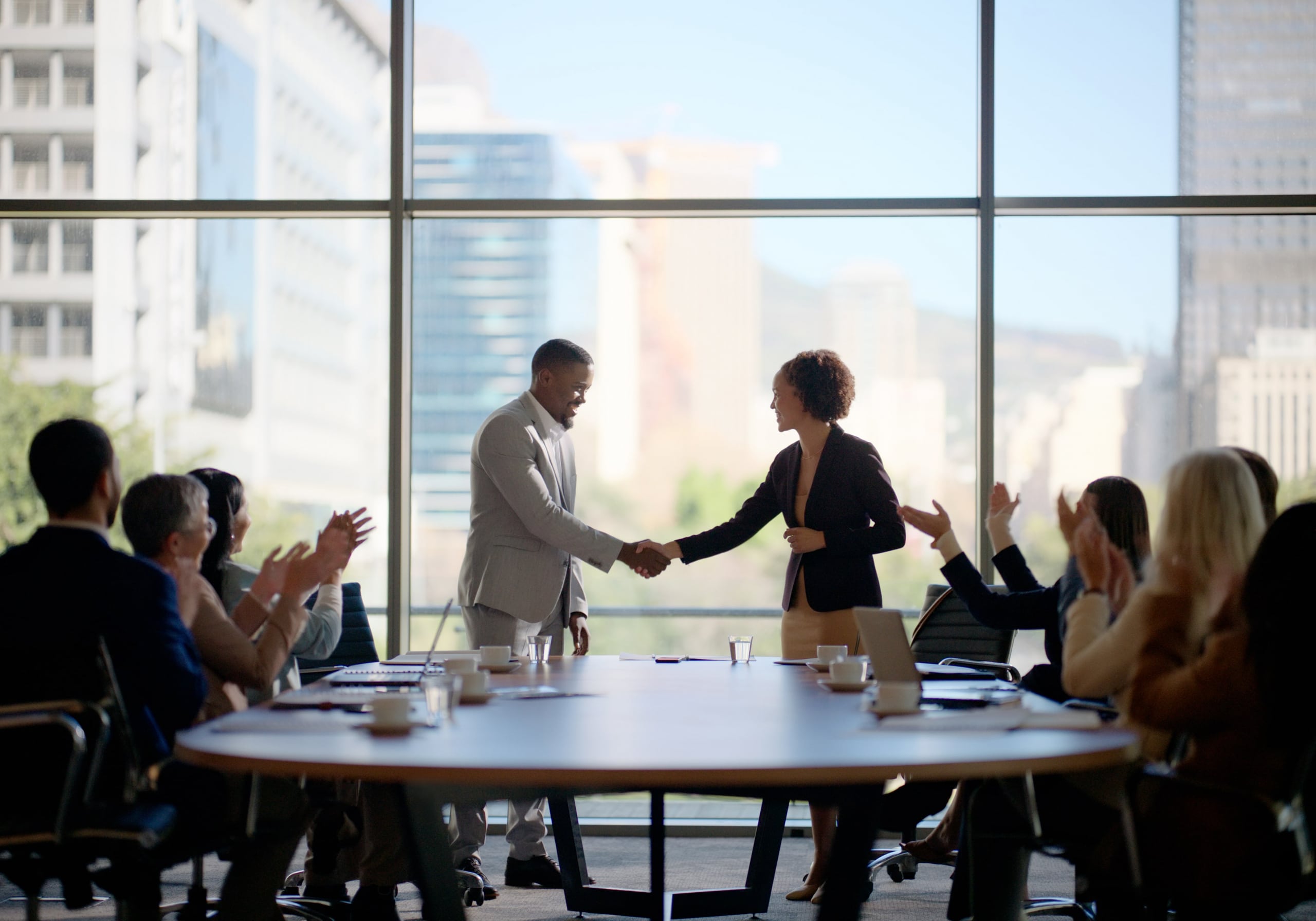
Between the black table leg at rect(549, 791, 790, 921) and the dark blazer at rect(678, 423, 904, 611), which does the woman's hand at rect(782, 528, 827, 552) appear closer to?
the dark blazer at rect(678, 423, 904, 611)

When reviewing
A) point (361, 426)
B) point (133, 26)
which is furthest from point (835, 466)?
point (133, 26)

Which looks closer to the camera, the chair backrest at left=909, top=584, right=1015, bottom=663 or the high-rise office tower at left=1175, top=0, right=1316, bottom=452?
the chair backrest at left=909, top=584, right=1015, bottom=663

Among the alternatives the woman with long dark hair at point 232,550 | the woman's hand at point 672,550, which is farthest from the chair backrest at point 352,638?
the woman's hand at point 672,550

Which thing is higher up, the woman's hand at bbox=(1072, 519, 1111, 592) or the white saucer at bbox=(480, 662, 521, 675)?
the woman's hand at bbox=(1072, 519, 1111, 592)

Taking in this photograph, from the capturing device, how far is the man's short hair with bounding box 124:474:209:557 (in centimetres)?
271

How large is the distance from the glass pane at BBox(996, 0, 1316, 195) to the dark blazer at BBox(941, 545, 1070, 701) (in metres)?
1.95

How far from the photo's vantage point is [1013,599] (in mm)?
3369

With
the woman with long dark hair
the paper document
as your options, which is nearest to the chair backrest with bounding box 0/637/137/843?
the woman with long dark hair

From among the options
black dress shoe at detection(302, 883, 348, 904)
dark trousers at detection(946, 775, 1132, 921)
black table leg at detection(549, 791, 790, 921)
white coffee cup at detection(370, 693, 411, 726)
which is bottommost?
black dress shoe at detection(302, 883, 348, 904)

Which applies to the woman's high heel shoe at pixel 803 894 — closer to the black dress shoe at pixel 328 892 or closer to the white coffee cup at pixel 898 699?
the black dress shoe at pixel 328 892

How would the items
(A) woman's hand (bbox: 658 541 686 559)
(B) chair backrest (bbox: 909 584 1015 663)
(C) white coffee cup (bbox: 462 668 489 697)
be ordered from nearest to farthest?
(C) white coffee cup (bbox: 462 668 489 697) < (B) chair backrest (bbox: 909 584 1015 663) < (A) woman's hand (bbox: 658 541 686 559)

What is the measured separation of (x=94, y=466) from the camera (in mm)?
2479

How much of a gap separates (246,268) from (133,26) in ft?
3.52

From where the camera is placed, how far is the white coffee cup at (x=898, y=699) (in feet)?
7.25
